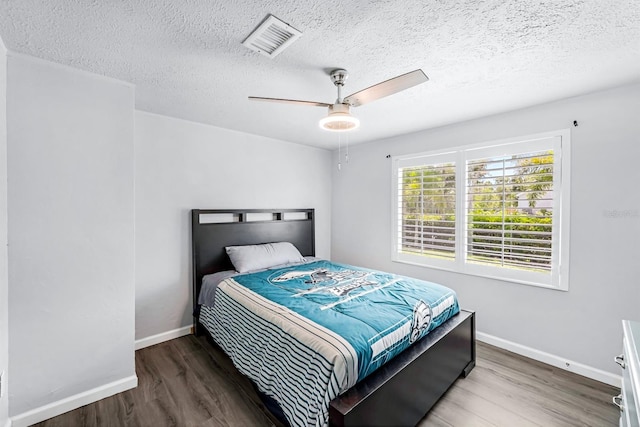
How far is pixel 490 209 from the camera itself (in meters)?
2.97

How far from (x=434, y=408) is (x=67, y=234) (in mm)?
2901

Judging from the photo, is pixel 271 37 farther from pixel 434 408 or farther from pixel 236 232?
pixel 434 408

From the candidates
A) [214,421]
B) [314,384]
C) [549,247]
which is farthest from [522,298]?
[214,421]

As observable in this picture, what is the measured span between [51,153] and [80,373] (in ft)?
5.18

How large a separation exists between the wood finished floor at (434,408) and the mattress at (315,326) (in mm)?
255

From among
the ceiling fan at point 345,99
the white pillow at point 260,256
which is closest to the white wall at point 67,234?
the white pillow at point 260,256

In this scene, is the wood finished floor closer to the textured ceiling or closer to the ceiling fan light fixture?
Answer: the ceiling fan light fixture

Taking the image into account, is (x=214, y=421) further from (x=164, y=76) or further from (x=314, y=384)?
(x=164, y=76)

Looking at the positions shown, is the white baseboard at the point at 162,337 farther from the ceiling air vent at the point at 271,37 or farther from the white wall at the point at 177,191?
the ceiling air vent at the point at 271,37

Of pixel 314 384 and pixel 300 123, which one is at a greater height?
pixel 300 123

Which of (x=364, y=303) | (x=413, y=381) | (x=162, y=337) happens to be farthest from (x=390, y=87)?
(x=162, y=337)

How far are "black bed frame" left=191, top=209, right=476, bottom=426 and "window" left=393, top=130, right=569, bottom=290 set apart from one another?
871 millimetres

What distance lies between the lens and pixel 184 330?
10.3 ft

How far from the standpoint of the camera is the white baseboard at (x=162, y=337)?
2.86 meters
